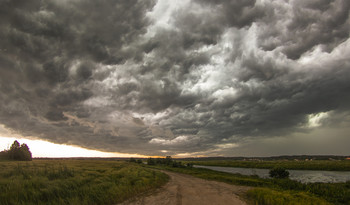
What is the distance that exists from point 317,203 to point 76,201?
1851cm

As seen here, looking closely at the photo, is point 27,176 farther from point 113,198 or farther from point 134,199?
point 134,199

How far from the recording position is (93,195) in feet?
49.1

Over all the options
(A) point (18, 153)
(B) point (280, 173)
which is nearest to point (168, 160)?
(A) point (18, 153)

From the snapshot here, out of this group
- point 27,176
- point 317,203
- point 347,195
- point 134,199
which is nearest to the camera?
point 317,203

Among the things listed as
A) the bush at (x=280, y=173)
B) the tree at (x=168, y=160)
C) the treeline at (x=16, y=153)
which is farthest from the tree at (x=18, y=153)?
the bush at (x=280, y=173)

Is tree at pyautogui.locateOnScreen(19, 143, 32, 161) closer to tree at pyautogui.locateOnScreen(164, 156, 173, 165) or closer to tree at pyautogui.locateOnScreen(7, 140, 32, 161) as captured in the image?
tree at pyautogui.locateOnScreen(7, 140, 32, 161)

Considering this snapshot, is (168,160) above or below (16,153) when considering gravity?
below

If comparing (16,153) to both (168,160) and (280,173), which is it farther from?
(280,173)

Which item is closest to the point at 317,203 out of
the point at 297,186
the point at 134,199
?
the point at 297,186

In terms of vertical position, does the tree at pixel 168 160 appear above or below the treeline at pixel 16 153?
below

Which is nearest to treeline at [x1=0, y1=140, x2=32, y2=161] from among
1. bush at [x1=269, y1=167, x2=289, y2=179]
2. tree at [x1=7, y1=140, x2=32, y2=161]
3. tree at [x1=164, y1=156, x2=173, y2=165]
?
tree at [x1=7, y1=140, x2=32, y2=161]

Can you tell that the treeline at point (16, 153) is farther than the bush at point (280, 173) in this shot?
Yes

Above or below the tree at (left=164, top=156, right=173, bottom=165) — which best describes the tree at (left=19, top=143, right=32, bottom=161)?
above

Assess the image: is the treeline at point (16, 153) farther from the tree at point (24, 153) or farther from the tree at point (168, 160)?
the tree at point (168, 160)
